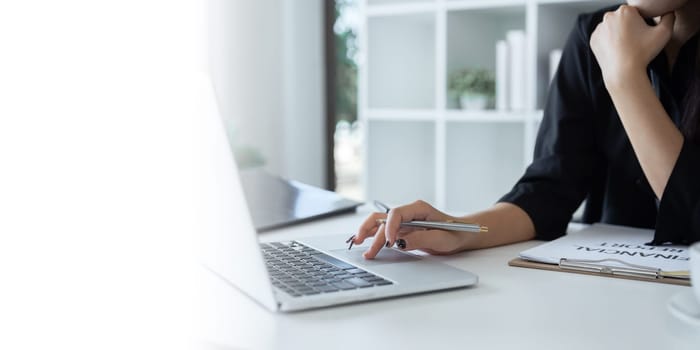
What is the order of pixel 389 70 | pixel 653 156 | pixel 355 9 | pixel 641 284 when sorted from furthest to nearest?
pixel 355 9 → pixel 389 70 → pixel 653 156 → pixel 641 284

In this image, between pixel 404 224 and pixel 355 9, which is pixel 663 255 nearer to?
pixel 404 224

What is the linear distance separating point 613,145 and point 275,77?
2412 mm

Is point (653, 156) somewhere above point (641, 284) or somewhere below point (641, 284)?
above

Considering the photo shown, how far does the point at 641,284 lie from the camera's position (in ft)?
2.99

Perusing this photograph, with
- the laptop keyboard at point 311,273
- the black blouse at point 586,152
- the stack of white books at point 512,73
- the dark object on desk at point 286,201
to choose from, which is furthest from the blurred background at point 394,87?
the laptop keyboard at point 311,273

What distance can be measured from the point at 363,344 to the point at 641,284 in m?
0.39

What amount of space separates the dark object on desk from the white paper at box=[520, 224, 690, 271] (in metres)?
0.44

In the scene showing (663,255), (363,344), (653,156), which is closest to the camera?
(363,344)

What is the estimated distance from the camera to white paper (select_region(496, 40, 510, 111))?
9.66ft

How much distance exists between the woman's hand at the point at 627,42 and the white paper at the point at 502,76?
5.40 ft

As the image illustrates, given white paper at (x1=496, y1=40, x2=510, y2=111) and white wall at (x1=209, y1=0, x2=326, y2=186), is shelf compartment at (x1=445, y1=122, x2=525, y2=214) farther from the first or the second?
white wall at (x1=209, y1=0, x2=326, y2=186)

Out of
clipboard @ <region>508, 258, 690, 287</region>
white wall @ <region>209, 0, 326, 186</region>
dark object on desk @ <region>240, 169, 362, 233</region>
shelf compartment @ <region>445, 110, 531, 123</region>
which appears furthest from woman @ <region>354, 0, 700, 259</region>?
white wall @ <region>209, 0, 326, 186</region>

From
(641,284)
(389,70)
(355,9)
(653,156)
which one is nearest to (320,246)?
(641,284)

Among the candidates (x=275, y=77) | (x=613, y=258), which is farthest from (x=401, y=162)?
(x=613, y=258)
